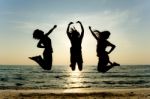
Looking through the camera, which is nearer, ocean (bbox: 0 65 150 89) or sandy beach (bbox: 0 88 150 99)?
sandy beach (bbox: 0 88 150 99)

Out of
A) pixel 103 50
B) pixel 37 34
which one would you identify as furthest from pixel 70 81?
pixel 37 34

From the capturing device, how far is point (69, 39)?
42.9 feet

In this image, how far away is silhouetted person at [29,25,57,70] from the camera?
12.2m

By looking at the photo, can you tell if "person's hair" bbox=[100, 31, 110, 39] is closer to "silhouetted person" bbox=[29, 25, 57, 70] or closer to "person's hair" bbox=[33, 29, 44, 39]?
"silhouetted person" bbox=[29, 25, 57, 70]

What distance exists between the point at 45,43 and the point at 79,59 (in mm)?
1691

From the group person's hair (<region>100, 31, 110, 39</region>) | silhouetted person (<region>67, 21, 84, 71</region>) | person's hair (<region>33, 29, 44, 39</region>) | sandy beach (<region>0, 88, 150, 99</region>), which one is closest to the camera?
person's hair (<region>33, 29, 44, 39</region>)

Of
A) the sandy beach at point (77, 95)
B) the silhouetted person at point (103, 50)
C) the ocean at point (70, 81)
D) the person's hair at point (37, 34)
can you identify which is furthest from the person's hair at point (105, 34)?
the ocean at point (70, 81)

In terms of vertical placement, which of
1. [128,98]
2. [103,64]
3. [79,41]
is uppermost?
[79,41]

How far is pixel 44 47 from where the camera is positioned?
12.6 m

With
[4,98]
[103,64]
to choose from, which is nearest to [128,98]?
[4,98]

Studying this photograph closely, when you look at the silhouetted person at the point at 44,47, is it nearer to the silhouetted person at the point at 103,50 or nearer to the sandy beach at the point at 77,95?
the silhouetted person at the point at 103,50

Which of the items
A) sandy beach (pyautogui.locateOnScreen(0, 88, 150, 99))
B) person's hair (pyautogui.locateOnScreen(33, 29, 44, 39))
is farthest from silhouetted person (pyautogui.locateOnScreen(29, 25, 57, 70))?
sandy beach (pyautogui.locateOnScreen(0, 88, 150, 99))

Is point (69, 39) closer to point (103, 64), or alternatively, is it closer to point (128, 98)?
point (103, 64)

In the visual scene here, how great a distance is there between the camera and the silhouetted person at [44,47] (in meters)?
12.2
